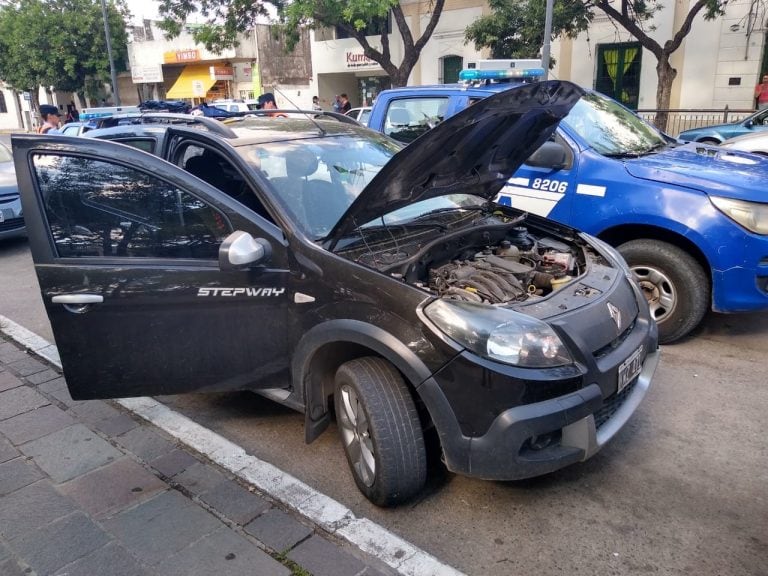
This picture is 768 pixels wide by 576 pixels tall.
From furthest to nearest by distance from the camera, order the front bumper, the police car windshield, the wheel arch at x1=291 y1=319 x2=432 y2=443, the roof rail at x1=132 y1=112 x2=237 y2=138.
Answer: the police car windshield → the roof rail at x1=132 y1=112 x2=237 y2=138 → the wheel arch at x1=291 y1=319 x2=432 y2=443 → the front bumper

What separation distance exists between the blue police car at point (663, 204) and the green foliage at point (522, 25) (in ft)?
32.9

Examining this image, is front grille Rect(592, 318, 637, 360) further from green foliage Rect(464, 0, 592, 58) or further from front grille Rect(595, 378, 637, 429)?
green foliage Rect(464, 0, 592, 58)

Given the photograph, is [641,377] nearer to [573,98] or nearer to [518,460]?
[518,460]

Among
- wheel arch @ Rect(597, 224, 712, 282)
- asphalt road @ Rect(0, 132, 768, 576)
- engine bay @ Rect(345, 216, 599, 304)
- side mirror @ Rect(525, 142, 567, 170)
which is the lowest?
asphalt road @ Rect(0, 132, 768, 576)

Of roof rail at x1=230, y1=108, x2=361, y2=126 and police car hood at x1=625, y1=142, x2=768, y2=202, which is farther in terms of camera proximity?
roof rail at x1=230, y1=108, x2=361, y2=126

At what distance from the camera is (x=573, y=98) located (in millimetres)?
3502

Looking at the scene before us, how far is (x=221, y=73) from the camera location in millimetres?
28172

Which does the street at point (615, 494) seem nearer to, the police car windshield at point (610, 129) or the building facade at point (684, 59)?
the police car windshield at point (610, 129)

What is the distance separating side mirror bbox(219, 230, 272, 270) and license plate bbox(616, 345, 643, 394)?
1771mm

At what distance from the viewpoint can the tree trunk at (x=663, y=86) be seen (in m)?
14.7

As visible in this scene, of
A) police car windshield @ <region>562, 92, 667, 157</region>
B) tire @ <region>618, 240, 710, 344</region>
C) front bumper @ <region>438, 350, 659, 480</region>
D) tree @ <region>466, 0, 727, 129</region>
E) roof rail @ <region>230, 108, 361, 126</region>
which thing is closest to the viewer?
front bumper @ <region>438, 350, 659, 480</region>

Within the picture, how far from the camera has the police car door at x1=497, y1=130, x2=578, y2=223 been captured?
478 centimetres

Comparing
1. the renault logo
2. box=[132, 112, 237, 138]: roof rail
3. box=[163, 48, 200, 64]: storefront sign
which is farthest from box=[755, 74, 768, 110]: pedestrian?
box=[163, 48, 200, 64]: storefront sign

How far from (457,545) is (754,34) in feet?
56.4
